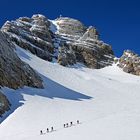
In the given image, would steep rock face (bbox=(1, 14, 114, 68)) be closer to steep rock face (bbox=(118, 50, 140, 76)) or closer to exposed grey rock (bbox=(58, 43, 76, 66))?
exposed grey rock (bbox=(58, 43, 76, 66))

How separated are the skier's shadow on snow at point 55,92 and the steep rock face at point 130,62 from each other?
54493mm

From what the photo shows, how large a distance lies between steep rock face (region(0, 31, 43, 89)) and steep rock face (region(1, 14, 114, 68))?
41507mm

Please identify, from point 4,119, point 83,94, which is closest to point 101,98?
point 83,94

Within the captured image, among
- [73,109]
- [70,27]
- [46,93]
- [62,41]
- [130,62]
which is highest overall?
[70,27]

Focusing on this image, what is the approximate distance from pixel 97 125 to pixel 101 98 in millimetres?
31937

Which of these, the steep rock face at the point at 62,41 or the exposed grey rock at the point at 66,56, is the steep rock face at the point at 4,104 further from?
the exposed grey rock at the point at 66,56

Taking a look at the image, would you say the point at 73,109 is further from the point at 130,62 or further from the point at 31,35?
the point at 130,62

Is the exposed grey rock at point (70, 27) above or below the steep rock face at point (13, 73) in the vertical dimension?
above

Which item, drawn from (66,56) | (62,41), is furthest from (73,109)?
(62,41)

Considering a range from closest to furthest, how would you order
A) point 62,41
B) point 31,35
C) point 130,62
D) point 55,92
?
point 55,92, point 31,35, point 130,62, point 62,41

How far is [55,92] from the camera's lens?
75938mm

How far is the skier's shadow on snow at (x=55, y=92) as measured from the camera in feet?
233

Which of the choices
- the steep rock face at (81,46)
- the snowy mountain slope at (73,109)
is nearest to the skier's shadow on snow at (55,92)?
the snowy mountain slope at (73,109)

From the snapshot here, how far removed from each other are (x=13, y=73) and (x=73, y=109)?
651 inches
